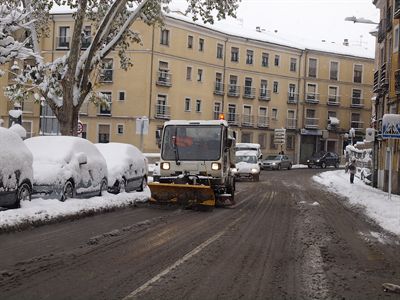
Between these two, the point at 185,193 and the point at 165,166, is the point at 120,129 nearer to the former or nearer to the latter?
the point at 165,166

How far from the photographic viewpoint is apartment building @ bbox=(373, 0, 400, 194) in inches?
980

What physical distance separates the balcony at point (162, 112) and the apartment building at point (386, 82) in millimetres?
21597

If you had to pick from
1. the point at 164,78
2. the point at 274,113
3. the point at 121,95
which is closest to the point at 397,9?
the point at 164,78

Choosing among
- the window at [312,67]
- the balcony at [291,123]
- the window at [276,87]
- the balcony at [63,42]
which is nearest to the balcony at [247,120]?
the window at [276,87]

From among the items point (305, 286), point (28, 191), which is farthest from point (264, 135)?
point (305, 286)

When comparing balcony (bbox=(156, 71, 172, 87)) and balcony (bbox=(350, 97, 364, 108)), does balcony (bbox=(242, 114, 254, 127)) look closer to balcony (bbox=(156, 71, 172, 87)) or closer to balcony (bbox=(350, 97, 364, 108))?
balcony (bbox=(156, 71, 172, 87))

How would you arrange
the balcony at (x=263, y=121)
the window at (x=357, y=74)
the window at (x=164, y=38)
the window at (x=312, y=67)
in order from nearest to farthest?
the window at (x=164, y=38) < the balcony at (x=263, y=121) < the window at (x=312, y=67) < the window at (x=357, y=74)

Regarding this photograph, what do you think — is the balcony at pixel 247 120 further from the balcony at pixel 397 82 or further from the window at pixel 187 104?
the balcony at pixel 397 82

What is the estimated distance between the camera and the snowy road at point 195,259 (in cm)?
605

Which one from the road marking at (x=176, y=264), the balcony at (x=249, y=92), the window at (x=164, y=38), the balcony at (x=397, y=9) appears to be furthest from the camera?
the balcony at (x=249, y=92)

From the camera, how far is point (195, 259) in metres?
7.73

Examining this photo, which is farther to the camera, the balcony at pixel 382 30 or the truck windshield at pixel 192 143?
the balcony at pixel 382 30

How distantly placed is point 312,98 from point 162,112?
22.6m

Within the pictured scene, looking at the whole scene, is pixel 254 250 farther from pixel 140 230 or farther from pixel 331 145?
pixel 331 145
